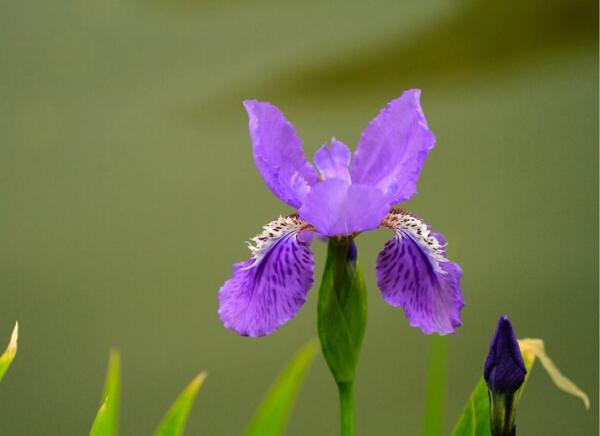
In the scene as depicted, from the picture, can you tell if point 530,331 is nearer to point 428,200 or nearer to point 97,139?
point 428,200

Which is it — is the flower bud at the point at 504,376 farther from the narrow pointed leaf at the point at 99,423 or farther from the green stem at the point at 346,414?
the narrow pointed leaf at the point at 99,423

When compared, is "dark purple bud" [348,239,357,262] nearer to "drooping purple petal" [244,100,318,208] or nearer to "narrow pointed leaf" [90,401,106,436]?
"drooping purple petal" [244,100,318,208]

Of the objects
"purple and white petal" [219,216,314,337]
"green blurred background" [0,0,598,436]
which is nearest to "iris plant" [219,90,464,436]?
"purple and white petal" [219,216,314,337]

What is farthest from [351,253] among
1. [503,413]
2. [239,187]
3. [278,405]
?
[239,187]

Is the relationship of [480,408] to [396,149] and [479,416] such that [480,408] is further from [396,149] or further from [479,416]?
[396,149]

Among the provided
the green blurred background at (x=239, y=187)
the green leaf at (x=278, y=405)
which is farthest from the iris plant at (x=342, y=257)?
the green blurred background at (x=239, y=187)

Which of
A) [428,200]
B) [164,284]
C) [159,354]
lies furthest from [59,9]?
[428,200]
